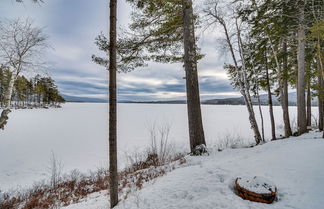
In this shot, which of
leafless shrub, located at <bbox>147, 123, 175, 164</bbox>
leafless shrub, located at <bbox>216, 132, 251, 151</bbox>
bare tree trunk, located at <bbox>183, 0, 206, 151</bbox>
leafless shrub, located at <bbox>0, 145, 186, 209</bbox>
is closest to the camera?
leafless shrub, located at <bbox>0, 145, 186, 209</bbox>

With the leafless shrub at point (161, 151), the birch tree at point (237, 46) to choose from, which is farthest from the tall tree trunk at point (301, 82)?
the leafless shrub at point (161, 151)

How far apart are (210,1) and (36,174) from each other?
11530mm

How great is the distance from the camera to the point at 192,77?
5.91 m

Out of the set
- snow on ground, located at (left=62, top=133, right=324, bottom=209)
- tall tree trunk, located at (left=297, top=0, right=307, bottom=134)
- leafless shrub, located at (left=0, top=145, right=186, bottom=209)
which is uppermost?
tall tree trunk, located at (left=297, top=0, right=307, bottom=134)

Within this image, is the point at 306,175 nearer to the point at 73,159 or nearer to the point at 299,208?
the point at 299,208

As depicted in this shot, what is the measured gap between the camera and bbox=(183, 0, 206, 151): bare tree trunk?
19.3 ft

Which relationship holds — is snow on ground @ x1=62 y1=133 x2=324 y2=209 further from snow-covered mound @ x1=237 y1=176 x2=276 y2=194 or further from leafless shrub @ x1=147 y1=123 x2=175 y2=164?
leafless shrub @ x1=147 y1=123 x2=175 y2=164

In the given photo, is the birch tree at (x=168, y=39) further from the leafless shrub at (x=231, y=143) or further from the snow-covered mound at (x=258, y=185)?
the snow-covered mound at (x=258, y=185)

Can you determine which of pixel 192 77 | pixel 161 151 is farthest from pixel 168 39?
pixel 161 151

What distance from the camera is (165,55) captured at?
7.17 meters

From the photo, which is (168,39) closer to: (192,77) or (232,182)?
(192,77)

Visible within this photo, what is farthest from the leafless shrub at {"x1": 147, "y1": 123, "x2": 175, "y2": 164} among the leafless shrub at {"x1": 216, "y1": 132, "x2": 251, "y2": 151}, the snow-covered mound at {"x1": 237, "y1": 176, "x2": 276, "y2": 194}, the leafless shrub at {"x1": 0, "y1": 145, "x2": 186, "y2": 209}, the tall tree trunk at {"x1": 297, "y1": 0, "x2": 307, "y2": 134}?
the tall tree trunk at {"x1": 297, "y1": 0, "x2": 307, "y2": 134}

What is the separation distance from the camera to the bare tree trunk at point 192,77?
588cm

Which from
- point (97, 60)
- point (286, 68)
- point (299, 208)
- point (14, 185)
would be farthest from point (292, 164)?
point (14, 185)
